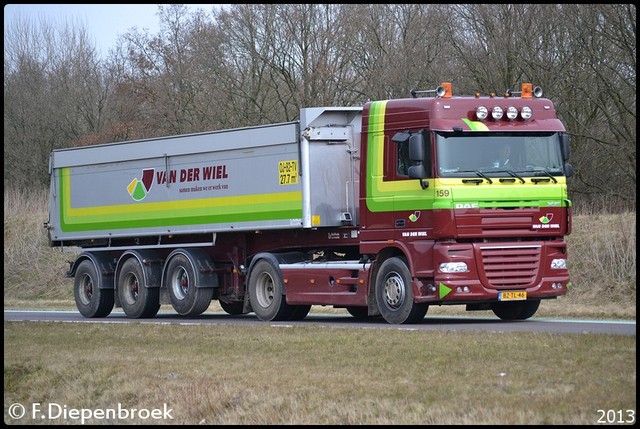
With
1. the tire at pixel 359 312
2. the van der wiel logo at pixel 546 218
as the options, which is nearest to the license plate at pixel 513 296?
the van der wiel logo at pixel 546 218

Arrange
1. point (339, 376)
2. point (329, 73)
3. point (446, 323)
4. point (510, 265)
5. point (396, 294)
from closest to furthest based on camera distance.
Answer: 1. point (339, 376)
2. point (510, 265)
3. point (396, 294)
4. point (446, 323)
5. point (329, 73)

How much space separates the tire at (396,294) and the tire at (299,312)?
2786 mm

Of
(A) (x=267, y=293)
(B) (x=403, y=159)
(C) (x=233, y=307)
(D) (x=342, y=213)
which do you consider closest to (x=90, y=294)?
(C) (x=233, y=307)

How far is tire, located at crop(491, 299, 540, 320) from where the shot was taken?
21.5 m

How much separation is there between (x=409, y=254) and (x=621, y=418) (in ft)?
30.7

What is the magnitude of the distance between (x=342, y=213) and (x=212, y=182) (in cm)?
318

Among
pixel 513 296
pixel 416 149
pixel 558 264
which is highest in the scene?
pixel 416 149

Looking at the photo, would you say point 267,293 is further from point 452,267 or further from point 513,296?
point 513,296

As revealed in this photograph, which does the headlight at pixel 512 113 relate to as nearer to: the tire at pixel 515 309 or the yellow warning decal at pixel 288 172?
→ the tire at pixel 515 309

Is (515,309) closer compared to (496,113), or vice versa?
(496,113)

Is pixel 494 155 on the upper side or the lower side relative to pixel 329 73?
lower

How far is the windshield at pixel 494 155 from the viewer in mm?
19656

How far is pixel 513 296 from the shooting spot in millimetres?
19844

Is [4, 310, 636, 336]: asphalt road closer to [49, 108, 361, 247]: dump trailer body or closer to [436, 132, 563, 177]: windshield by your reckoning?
[49, 108, 361, 247]: dump trailer body
